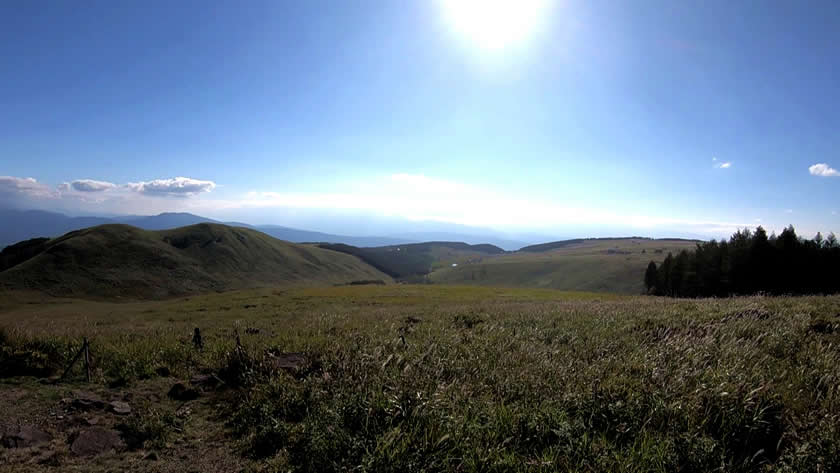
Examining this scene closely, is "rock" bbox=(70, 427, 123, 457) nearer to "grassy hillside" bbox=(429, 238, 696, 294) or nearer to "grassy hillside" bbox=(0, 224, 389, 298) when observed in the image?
"grassy hillside" bbox=(0, 224, 389, 298)

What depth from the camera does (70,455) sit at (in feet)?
16.0

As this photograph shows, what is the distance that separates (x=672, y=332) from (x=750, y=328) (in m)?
1.64

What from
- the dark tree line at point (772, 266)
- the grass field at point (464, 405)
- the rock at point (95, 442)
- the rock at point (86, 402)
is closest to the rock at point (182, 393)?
the grass field at point (464, 405)

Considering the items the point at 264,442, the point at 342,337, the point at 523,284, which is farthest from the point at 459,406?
the point at 523,284

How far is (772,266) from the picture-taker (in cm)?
4728

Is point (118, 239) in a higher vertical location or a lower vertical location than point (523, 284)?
higher

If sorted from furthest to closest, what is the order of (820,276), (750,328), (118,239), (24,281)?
(118,239), (24,281), (820,276), (750,328)

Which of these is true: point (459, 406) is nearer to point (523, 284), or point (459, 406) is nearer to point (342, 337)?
point (342, 337)

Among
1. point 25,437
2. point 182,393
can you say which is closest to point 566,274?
point 182,393

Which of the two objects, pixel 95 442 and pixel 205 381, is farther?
pixel 205 381

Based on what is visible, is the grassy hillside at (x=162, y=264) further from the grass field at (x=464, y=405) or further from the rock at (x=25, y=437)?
the rock at (x=25, y=437)

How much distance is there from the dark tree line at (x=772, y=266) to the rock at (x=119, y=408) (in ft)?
175

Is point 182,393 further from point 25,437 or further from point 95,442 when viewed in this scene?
point 25,437

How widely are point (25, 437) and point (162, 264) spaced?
138m
